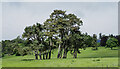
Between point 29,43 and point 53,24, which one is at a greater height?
point 53,24

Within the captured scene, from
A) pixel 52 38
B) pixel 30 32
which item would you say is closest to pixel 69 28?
pixel 52 38

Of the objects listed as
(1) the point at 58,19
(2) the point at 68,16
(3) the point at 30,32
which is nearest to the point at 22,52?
(3) the point at 30,32

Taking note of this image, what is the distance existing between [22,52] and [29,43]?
3.71 meters

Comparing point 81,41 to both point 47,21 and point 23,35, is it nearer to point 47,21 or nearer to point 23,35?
point 47,21

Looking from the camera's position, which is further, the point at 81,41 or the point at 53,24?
the point at 81,41

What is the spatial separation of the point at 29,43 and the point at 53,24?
10149mm

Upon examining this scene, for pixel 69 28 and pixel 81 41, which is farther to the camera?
pixel 81 41

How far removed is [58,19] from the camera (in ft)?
139

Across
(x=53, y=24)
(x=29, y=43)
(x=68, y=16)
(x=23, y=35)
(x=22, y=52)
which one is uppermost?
(x=68, y=16)

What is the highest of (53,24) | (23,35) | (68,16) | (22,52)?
(68,16)

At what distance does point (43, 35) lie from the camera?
140ft

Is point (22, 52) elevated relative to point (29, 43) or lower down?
lower down

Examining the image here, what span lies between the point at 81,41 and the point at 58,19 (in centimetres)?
1122

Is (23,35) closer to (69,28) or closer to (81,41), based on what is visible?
(69,28)
